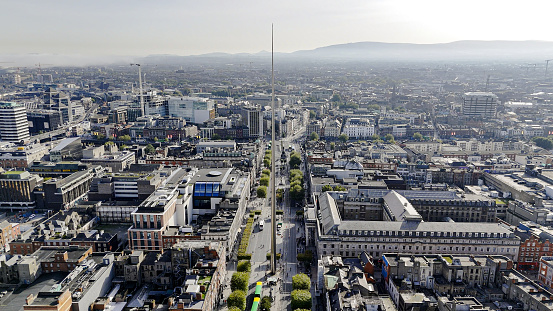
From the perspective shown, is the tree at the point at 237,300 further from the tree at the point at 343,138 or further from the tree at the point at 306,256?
the tree at the point at 343,138

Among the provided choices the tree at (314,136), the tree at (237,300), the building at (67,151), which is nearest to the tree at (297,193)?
the tree at (237,300)

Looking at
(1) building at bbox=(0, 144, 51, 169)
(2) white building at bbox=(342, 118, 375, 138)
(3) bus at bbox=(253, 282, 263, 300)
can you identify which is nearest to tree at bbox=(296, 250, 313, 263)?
(3) bus at bbox=(253, 282, 263, 300)

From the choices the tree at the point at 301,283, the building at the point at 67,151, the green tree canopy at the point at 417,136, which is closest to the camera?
the tree at the point at 301,283

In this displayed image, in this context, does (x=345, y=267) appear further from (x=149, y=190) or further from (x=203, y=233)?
(x=149, y=190)

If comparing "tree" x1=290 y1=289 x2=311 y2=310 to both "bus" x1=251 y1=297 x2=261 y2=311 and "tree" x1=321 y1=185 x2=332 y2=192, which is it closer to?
"bus" x1=251 y1=297 x2=261 y2=311

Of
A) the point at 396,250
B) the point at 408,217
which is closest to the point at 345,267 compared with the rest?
the point at 396,250
